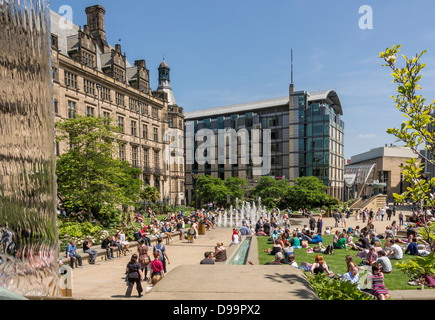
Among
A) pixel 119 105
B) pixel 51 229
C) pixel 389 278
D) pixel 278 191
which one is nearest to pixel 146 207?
pixel 119 105

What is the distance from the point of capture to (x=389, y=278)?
34.4ft

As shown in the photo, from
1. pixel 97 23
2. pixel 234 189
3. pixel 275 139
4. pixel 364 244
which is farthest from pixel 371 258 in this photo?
pixel 275 139

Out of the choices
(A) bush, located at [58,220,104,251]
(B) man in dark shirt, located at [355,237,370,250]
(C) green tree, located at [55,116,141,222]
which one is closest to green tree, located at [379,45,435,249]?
(B) man in dark shirt, located at [355,237,370,250]

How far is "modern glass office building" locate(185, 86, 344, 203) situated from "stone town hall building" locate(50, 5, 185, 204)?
1984 cm

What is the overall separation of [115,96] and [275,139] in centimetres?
4188

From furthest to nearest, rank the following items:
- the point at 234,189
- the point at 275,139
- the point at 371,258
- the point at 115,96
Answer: the point at 275,139, the point at 234,189, the point at 115,96, the point at 371,258

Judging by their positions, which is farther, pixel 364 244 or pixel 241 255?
pixel 241 255

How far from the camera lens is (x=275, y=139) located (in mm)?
77062

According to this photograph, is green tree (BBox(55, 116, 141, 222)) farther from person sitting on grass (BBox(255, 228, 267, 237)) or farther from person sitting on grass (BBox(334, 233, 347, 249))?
person sitting on grass (BBox(334, 233, 347, 249))

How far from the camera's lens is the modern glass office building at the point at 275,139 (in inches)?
2778

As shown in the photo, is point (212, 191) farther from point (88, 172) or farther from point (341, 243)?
point (341, 243)

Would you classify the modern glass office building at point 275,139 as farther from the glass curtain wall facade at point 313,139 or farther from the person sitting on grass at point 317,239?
the person sitting on grass at point 317,239

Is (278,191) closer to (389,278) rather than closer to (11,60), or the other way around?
(389,278)

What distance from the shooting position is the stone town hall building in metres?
39.2
